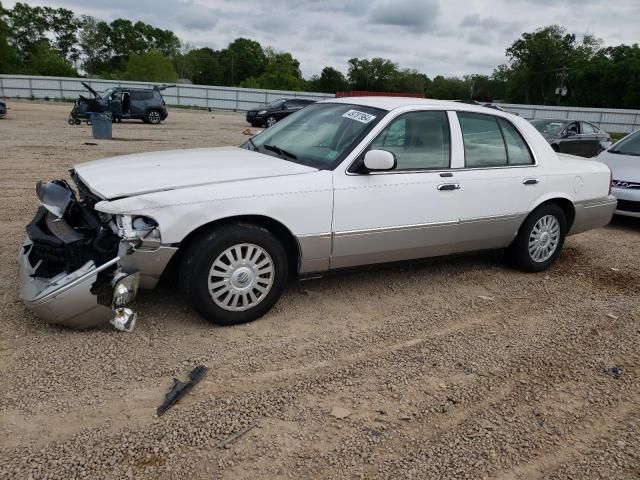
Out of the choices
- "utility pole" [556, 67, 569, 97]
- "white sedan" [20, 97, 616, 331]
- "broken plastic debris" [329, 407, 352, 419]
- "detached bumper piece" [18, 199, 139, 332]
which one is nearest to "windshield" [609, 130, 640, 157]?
"white sedan" [20, 97, 616, 331]

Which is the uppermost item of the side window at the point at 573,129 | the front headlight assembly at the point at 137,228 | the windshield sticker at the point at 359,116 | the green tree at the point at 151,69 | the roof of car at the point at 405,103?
the green tree at the point at 151,69

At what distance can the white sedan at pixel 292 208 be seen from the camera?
3.49m

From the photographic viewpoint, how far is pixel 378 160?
13.0 feet

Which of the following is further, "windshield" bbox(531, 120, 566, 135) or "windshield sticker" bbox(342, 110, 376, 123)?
"windshield" bbox(531, 120, 566, 135)

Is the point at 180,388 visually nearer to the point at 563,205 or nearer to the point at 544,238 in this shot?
the point at 544,238

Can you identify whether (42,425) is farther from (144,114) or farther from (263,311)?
(144,114)

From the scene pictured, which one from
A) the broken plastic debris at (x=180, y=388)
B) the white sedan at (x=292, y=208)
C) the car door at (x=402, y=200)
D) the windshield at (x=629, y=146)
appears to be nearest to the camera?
the broken plastic debris at (x=180, y=388)

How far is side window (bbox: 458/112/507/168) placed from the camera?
15.6ft

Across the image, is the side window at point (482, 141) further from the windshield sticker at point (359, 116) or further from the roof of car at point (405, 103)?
the windshield sticker at point (359, 116)

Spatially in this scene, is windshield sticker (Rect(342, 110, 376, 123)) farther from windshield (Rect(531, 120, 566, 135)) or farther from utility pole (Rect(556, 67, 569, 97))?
utility pole (Rect(556, 67, 569, 97))

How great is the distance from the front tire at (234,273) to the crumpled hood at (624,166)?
614 cm

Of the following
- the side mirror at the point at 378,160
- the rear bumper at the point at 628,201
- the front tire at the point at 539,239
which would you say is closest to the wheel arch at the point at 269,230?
the side mirror at the point at 378,160

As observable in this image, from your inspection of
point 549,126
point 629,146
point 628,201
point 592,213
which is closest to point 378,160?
point 592,213

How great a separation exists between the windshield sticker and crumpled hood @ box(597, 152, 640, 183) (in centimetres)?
522
